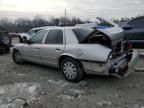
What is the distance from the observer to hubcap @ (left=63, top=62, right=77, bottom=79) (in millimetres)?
4958

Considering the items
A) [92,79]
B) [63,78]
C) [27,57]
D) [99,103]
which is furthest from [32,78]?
[99,103]

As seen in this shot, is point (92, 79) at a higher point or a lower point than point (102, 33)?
lower

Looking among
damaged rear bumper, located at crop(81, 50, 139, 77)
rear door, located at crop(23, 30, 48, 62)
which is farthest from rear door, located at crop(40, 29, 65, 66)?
damaged rear bumper, located at crop(81, 50, 139, 77)

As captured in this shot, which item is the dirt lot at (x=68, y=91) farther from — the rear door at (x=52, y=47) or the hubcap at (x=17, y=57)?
the hubcap at (x=17, y=57)

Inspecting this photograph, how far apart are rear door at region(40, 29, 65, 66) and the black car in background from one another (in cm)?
335

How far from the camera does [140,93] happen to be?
428 cm

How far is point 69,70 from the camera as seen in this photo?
16.6 feet

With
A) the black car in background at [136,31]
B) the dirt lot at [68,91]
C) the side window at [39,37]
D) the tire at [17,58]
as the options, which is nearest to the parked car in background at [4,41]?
the tire at [17,58]

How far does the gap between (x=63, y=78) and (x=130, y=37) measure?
359 cm

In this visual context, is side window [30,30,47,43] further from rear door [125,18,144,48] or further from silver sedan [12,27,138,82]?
rear door [125,18,144,48]

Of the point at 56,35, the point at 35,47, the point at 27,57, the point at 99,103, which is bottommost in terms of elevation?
the point at 99,103

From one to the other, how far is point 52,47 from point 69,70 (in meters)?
0.95

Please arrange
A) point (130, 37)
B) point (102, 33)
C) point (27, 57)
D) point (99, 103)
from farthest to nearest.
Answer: point (130, 37), point (27, 57), point (102, 33), point (99, 103)

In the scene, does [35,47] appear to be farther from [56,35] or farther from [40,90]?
[40,90]
